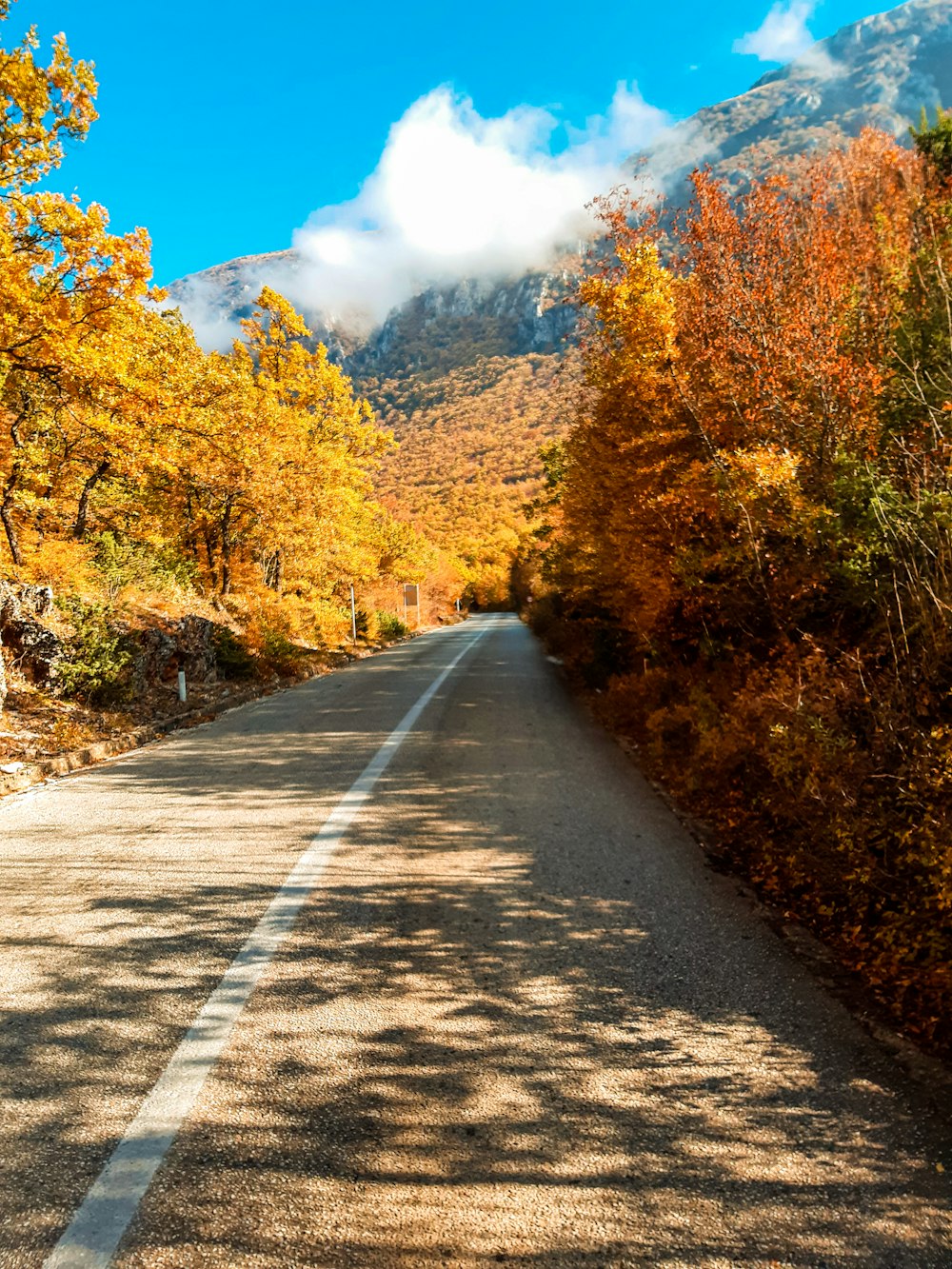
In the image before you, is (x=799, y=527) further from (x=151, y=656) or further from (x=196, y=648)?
(x=196, y=648)

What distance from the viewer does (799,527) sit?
6.52 m

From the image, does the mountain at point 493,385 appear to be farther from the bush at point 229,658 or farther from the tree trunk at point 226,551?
the bush at point 229,658

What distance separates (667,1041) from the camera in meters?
3.01

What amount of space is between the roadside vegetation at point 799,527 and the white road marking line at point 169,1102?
291 centimetres

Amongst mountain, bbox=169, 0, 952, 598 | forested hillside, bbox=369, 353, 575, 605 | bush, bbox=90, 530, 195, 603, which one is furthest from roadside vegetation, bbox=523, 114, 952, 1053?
forested hillside, bbox=369, 353, 575, 605

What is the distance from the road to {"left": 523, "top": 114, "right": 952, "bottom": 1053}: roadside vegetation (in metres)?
0.72

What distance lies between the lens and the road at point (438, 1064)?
2092 millimetres

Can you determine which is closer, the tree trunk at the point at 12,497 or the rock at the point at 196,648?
the tree trunk at the point at 12,497

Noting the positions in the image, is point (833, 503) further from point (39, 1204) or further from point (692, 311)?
point (39, 1204)

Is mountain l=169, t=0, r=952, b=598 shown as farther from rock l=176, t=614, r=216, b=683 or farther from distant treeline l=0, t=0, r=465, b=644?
rock l=176, t=614, r=216, b=683

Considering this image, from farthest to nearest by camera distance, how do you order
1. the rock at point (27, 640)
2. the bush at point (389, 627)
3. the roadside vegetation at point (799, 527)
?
the bush at point (389, 627), the rock at point (27, 640), the roadside vegetation at point (799, 527)

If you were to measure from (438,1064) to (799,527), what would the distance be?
5434mm

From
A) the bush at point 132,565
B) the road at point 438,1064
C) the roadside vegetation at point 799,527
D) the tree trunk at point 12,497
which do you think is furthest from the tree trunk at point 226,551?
the road at point 438,1064

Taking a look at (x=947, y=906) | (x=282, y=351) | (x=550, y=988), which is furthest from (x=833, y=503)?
(x=282, y=351)
